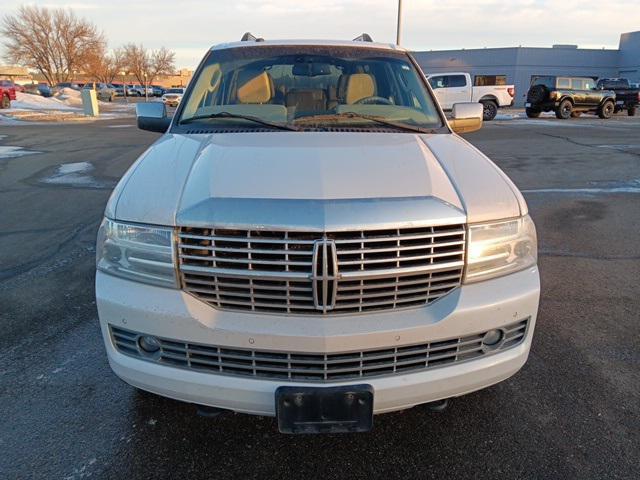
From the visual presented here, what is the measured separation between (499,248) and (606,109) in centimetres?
2673

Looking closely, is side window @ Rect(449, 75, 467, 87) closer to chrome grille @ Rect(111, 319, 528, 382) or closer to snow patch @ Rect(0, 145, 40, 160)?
snow patch @ Rect(0, 145, 40, 160)

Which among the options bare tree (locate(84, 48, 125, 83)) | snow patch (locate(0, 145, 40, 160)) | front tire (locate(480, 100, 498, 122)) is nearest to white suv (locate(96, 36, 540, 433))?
snow patch (locate(0, 145, 40, 160))

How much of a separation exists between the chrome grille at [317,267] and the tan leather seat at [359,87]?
190cm

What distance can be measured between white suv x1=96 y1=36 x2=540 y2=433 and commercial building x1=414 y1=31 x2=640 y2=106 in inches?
1871

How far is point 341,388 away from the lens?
6.21 feet

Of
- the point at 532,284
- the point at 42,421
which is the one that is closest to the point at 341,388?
the point at 532,284

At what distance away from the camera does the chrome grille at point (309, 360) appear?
6.34ft

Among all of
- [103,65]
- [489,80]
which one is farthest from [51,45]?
[489,80]

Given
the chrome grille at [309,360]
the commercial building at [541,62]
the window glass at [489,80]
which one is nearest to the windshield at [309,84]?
the chrome grille at [309,360]

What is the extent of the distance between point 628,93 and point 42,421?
3144 centimetres

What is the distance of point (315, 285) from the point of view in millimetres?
1878

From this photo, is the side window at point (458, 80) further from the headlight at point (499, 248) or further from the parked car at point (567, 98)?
the headlight at point (499, 248)

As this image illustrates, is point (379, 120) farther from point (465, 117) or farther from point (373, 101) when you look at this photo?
point (465, 117)

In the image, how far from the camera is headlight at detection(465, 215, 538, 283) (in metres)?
2.05
